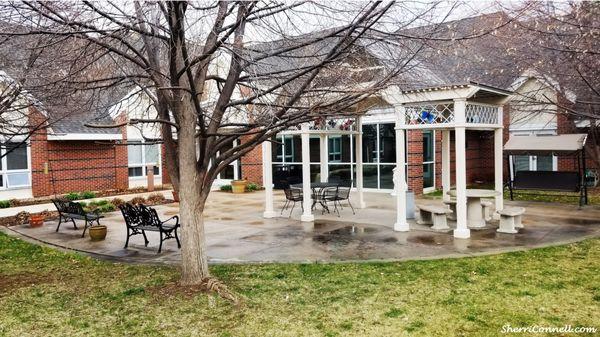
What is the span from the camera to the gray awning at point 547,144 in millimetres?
13688

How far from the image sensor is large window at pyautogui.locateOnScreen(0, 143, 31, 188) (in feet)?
57.4

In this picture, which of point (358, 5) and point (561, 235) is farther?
point (561, 235)

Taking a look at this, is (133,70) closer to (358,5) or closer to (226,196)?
(358,5)

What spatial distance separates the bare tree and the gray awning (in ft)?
30.3

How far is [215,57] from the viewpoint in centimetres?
638

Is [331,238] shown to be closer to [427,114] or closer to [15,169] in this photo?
[427,114]

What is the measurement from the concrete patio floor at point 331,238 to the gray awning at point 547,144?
1629 mm

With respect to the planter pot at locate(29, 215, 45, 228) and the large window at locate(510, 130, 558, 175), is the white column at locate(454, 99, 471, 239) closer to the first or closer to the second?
the planter pot at locate(29, 215, 45, 228)

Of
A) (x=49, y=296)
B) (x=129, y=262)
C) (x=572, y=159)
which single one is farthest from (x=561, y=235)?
(x=572, y=159)

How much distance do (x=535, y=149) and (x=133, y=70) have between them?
11.8 m

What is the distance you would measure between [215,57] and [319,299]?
11.2ft

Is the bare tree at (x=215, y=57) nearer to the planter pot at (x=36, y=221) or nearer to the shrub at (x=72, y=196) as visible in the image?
the planter pot at (x=36, y=221)

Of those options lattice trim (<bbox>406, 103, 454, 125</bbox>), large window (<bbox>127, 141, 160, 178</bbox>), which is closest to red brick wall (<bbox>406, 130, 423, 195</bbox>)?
lattice trim (<bbox>406, 103, 454, 125</bbox>)

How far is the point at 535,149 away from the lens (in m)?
14.3
